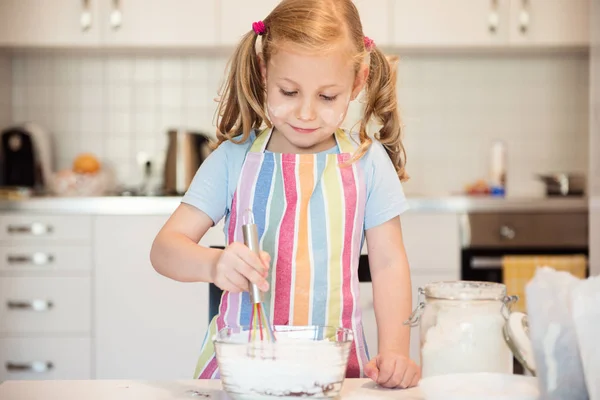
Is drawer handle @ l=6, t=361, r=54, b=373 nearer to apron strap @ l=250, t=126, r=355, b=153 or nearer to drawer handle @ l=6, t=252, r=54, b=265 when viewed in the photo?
drawer handle @ l=6, t=252, r=54, b=265

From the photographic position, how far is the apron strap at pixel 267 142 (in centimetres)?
122

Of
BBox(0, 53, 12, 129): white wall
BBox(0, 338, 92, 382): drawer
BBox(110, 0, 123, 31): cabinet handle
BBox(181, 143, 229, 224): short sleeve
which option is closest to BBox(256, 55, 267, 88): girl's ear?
BBox(181, 143, 229, 224): short sleeve

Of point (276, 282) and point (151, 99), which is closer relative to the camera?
point (276, 282)

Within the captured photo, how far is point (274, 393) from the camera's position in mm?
724

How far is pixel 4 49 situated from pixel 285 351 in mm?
2861

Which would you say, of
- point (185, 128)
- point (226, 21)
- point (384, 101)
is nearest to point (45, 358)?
point (185, 128)

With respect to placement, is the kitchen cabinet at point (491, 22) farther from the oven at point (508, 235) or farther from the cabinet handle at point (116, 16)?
the cabinet handle at point (116, 16)

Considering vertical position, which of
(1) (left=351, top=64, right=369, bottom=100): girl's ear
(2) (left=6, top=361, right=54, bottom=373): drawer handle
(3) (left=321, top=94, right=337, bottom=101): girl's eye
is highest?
(1) (left=351, top=64, right=369, bottom=100): girl's ear

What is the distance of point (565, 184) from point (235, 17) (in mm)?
1390

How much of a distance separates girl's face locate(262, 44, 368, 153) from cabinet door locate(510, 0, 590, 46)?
2.14 meters

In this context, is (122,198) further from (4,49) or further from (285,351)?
(285,351)

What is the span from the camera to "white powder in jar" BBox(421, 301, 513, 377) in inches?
29.7

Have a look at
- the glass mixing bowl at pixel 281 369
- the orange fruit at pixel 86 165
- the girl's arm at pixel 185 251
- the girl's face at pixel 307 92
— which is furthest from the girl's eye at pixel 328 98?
the orange fruit at pixel 86 165

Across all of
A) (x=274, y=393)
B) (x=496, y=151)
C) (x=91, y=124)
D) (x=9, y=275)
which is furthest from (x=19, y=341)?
(x=274, y=393)
